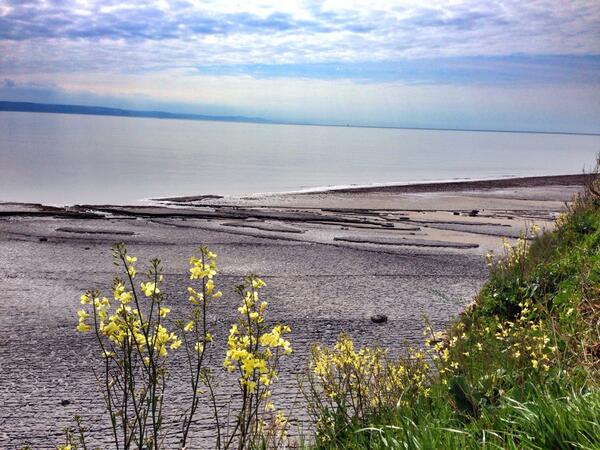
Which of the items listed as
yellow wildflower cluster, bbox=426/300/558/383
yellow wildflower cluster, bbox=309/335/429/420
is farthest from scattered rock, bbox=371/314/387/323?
yellow wildflower cluster, bbox=309/335/429/420

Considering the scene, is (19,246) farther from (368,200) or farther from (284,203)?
(368,200)

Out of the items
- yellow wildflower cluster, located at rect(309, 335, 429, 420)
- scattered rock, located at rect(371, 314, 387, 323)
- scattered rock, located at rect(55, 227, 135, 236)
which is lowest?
scattered rock, located at rect(371, 314, 387, 323)

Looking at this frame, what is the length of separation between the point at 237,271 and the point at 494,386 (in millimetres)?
7703

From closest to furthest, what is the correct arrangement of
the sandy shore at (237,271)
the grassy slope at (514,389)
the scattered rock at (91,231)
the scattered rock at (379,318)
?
1. the grassy slope at (514,389)
2. the sandy shore at (237,271)
3. the scattered rock at (379,318)
4. the scattered rock at (91,231)

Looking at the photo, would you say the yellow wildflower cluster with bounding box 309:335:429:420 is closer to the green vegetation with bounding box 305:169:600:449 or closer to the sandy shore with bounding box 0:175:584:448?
the green vegetation with bounding box 305:169:600:449

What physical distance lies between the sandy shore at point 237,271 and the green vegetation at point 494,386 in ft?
2.93

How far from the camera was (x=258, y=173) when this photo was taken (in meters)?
42.4

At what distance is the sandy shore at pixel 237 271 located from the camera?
6188 mm

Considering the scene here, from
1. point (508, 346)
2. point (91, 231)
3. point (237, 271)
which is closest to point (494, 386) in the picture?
point (508, 346)

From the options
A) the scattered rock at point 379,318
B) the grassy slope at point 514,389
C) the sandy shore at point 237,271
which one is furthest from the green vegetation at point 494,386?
the sandy shore at point 237,271

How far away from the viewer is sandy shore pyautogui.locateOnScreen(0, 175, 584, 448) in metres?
6.19

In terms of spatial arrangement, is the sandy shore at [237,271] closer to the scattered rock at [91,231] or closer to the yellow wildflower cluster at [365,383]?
the scattered rock at [91,231]

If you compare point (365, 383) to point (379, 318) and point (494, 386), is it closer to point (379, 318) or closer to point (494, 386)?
point (494, 386)

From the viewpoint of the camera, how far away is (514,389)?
11.9ft
